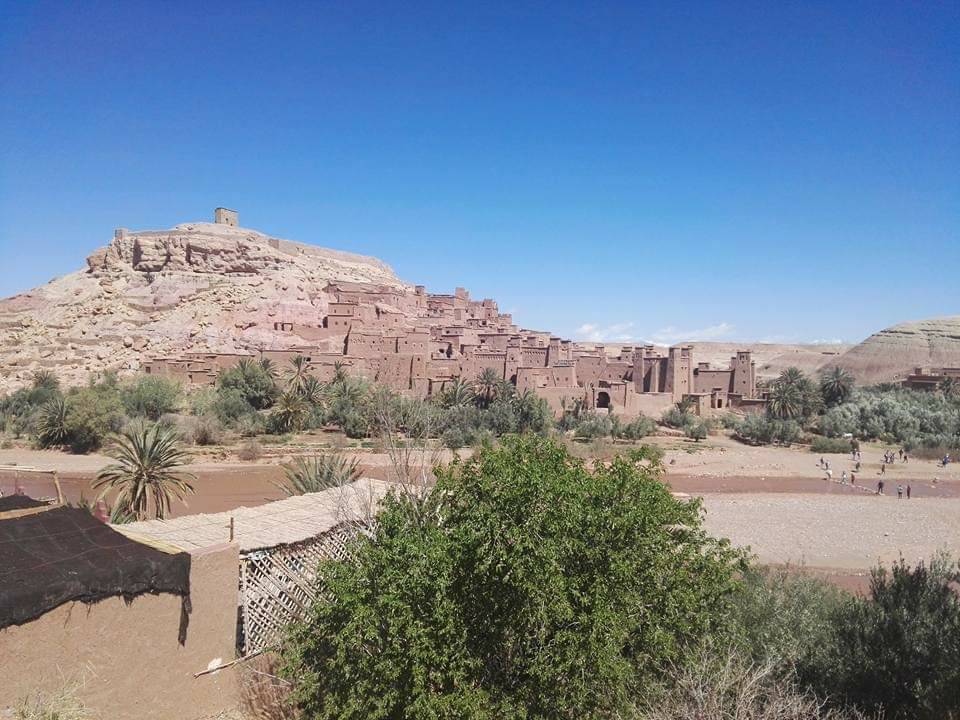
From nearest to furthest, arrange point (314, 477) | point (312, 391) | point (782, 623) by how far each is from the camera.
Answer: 1. point (782, 623)
2. point (314, 477)
3. point (312, 391)

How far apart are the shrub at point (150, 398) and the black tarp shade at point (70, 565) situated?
25372 mm

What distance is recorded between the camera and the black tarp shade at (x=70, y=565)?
4.13 metres

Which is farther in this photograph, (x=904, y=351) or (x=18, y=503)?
(x=904, y=351)

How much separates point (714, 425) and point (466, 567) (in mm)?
36135

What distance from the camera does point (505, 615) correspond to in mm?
4602

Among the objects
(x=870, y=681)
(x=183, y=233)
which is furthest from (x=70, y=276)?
(x=870, y=681)

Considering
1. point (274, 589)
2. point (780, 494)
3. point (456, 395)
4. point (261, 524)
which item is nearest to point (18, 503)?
point (261, 524)

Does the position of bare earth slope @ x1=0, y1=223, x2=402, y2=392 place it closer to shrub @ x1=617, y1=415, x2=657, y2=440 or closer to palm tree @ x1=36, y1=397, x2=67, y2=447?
palm tree @ x1=36, y1=397, x2=67, y2=447

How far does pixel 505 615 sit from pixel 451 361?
3205 cm

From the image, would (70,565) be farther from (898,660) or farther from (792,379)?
(792,379)

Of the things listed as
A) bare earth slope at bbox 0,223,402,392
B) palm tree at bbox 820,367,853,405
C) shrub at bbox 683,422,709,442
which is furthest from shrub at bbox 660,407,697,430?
bare earth slope at bbox 0,223,402,392

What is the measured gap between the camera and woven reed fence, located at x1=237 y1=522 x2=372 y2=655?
18.6ft

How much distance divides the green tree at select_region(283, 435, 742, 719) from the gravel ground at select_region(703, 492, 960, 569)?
1129 cm

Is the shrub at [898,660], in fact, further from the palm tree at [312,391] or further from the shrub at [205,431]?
the palm tree at [312,391]
